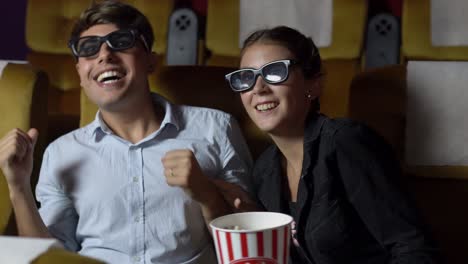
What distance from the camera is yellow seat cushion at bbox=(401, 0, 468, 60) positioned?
2.25 m

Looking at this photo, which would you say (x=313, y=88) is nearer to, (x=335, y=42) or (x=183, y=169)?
(x=183, y=169)

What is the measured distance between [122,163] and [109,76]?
0.18 m

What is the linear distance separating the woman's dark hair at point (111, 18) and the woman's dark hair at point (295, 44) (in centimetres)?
26

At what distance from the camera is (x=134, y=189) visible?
142 centimetres

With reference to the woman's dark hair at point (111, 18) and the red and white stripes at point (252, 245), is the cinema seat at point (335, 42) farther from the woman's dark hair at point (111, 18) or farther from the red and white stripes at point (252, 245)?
the red and white stripes at point (252, 245)

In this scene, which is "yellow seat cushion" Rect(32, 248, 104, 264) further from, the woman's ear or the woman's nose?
the woman's ear

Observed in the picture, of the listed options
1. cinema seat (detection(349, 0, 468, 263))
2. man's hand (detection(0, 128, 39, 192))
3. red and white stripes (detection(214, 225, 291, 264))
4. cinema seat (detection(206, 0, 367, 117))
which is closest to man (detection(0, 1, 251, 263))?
man's hand (detection(0, 128, 39, 192))

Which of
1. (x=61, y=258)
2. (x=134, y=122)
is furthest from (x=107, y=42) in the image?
(x=61, y=258)

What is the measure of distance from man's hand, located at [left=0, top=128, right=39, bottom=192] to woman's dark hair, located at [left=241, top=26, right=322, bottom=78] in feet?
1.51

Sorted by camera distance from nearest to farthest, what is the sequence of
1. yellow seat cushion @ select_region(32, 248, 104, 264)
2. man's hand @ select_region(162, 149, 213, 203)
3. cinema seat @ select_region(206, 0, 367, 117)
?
yellow seat cushion @ select_region(32, 248, 104, 264)
man's hand @ select_region(162, 149, 213, 203)
cinema seat @ select_region(206, 0, 367, 117)

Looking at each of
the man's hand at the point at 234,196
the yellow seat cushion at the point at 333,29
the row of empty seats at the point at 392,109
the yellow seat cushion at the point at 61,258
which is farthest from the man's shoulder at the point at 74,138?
the yellow seat cushion at the point at 333,29

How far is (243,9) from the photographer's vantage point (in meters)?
2.47

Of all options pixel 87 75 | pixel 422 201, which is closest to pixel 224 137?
pixel 87 75

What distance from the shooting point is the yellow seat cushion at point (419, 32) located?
2246mm
